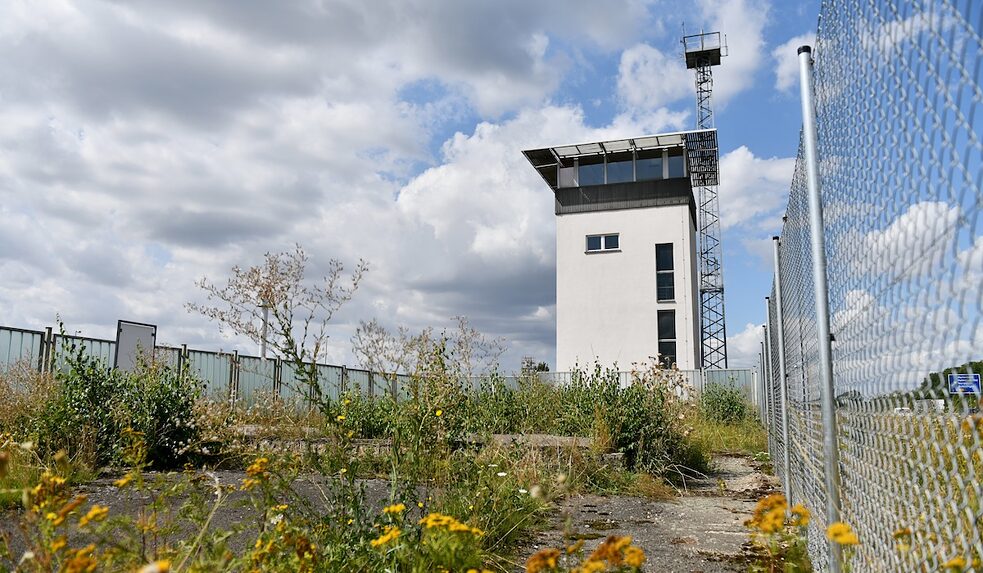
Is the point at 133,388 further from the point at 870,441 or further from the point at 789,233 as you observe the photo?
the point at 870,441

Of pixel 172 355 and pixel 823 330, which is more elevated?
pixel 172 355

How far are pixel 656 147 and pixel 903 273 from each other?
20.4 metres

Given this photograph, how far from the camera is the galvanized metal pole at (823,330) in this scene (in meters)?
2.49

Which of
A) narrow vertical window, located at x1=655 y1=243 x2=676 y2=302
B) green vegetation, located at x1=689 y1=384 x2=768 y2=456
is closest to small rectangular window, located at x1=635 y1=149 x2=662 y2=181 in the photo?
narrow vertical window, located at x1=655 y1=243 x2=676 y2=302

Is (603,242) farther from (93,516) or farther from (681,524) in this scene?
(93,516)

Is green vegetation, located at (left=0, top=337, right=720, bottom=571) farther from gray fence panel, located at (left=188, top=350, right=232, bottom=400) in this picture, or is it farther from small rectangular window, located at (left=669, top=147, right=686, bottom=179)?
small rectangular window, located at (left=669, top=147, right=686, bottom=179)

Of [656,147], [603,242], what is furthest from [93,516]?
[656,147]

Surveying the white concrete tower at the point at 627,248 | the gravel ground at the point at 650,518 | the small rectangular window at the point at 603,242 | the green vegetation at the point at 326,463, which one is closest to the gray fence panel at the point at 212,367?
the green vegetation at the point at 326,463

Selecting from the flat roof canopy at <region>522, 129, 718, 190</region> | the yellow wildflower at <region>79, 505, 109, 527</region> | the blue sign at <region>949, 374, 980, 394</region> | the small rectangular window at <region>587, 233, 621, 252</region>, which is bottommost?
the yellow wildflower at <region>79, 505, 109, 527</region>

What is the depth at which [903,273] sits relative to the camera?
1519 mm

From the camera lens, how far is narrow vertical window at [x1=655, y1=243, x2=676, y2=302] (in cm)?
2075

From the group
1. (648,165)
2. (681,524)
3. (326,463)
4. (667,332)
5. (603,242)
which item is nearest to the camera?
(326,463)

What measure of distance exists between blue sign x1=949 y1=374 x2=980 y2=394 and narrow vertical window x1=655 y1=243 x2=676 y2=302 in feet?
65.2

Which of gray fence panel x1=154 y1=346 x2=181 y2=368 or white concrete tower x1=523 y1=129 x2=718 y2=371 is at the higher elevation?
white concrete tower x1=523 y1=129 x2=718 y2=371
